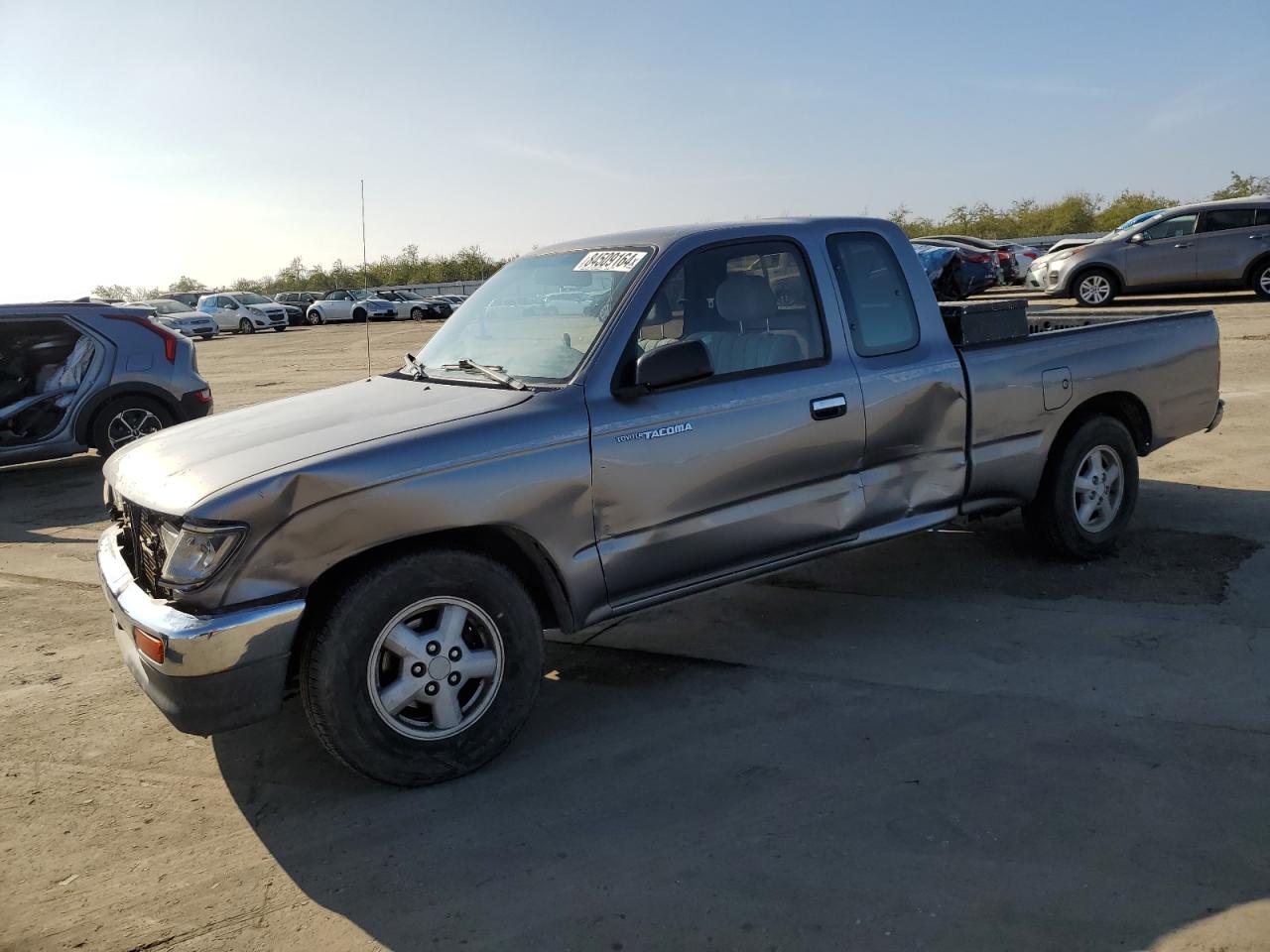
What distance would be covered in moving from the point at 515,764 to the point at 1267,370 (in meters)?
10.3

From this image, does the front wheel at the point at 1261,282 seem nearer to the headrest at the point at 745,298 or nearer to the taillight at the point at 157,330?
the headrest at the point at 745,298

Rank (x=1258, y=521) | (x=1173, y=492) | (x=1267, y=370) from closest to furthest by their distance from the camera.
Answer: (x=1258, y=521)
(x=1173, y=492)
(x=1267, y=370)

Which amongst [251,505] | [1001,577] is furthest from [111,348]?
[1001,577]

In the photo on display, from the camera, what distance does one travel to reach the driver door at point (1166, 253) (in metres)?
17.8

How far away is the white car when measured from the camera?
41969 mm

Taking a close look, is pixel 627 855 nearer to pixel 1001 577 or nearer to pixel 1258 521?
pixel 1001 577

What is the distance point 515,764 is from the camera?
379cm

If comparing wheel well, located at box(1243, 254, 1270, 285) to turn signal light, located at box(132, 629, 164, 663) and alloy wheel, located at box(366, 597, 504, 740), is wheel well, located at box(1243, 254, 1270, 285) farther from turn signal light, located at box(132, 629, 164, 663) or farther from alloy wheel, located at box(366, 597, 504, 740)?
turn signal light, located at box(132, 629, 164, 663)

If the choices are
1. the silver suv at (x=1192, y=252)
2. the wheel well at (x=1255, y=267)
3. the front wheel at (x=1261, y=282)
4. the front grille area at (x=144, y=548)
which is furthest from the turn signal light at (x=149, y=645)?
the front wheel at (x=1261, y=282)

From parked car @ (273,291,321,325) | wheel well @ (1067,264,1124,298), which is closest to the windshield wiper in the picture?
wheel well @ (1067,264,1124,298)

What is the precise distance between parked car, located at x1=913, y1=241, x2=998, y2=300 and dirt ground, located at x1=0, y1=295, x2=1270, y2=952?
17604 mm

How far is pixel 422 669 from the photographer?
3.54 m

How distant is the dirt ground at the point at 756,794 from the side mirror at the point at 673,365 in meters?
1.31

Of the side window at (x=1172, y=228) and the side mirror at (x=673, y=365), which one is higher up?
the side window at (x=1172, y=228)
